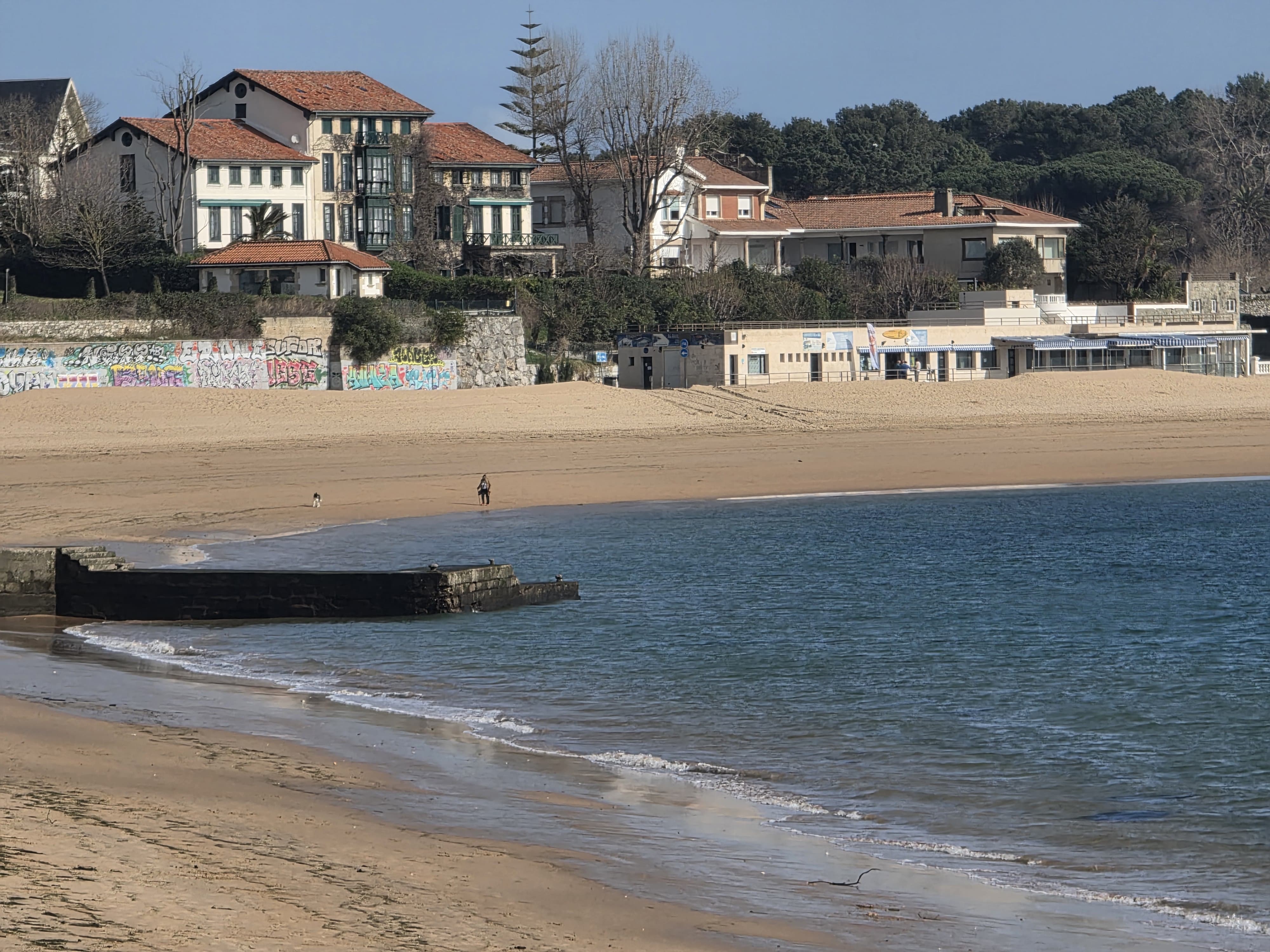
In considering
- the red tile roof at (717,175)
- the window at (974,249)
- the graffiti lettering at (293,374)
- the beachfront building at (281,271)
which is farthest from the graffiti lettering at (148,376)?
the window at (974,249)

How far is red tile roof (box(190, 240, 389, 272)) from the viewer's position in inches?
2490

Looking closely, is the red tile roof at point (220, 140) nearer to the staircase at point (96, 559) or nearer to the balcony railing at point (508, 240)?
the balcony railing at point (508, 240)

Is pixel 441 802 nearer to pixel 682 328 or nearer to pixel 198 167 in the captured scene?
pixel 682 328

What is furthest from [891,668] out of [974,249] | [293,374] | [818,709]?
[974,249]

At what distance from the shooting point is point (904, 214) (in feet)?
290

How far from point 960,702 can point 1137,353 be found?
187 feet

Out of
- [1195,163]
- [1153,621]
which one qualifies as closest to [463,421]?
[1153,621]

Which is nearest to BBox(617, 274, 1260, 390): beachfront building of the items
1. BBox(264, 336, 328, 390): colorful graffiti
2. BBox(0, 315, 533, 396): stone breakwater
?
BBox(0, 315, 533, 396): stone breakwater

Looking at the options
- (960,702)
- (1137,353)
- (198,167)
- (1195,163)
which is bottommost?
(960,702)

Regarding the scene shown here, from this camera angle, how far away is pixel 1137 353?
72188 millimetres

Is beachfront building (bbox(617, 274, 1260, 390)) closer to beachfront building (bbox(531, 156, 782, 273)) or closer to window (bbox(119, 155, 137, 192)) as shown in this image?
beachfront building (bbox(531, 156, 782, 273))

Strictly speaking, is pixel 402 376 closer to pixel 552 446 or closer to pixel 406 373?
pixel 406 373

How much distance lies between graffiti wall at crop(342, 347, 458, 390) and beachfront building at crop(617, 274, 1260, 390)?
8.97 meters

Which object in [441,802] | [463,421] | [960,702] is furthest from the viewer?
[463,421]
